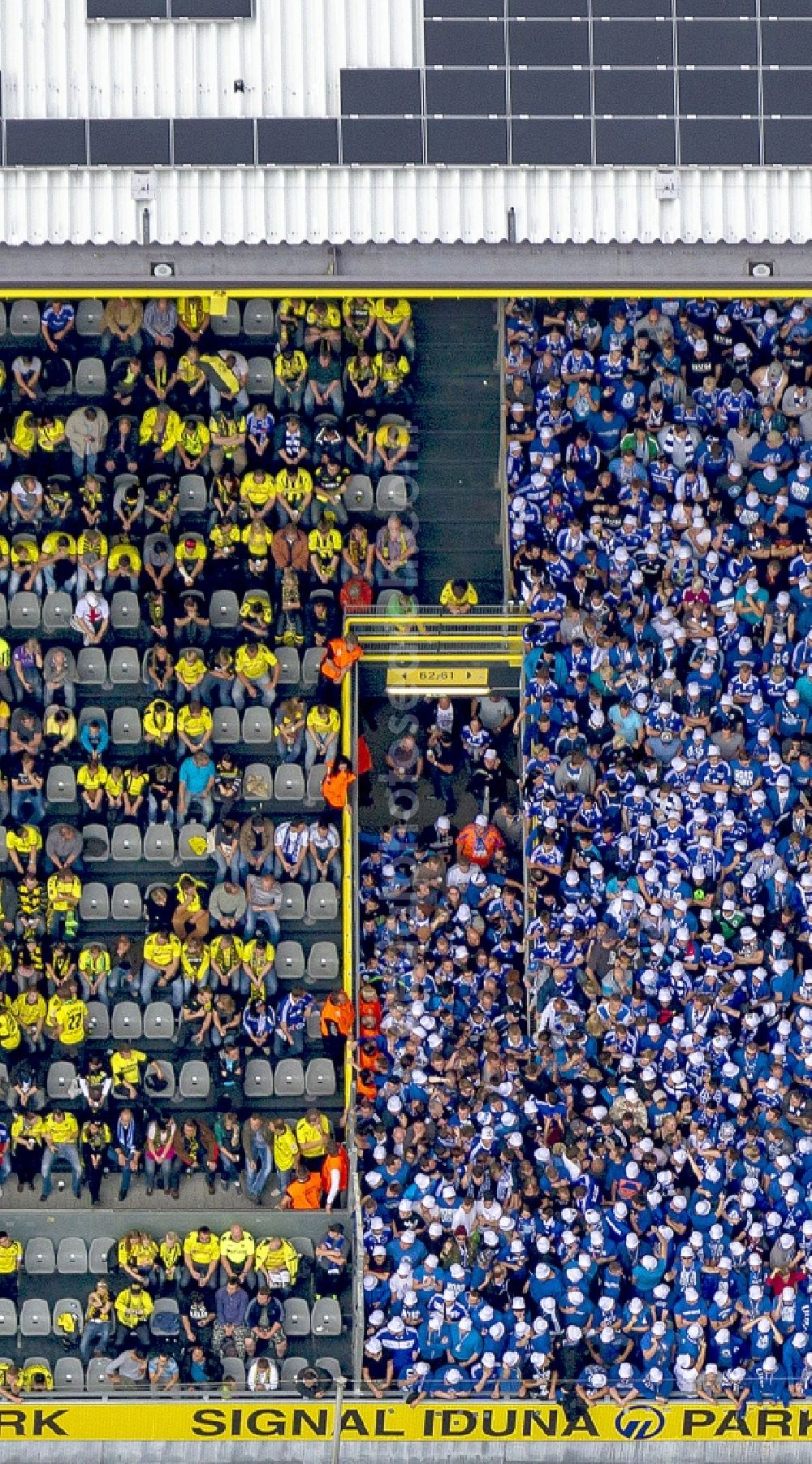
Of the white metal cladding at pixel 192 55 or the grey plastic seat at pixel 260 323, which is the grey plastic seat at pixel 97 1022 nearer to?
the grey plastic seat at pixel 260 323

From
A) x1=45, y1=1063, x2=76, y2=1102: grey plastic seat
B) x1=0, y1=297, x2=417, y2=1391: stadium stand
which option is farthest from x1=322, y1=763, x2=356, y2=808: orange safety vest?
x1=45, y1=1063, x2=76, y2=1102: grey plastic seat

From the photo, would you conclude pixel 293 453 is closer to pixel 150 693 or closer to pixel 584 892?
pixel 150 693

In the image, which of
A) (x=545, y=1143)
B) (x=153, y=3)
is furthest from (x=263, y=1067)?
(x=153, y=3)

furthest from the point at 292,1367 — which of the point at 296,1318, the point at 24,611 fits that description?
the point at 24,611

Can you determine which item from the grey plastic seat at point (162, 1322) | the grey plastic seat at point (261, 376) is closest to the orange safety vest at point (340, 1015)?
the grey plastic seat at point (162, 1322)

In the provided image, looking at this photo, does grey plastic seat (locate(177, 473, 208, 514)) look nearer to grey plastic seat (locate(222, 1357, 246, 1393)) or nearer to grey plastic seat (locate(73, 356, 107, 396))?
grey plastic seat (locate(73, 356, 107, 396))

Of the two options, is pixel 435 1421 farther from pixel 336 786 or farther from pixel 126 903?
pixel 336 786
